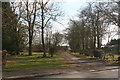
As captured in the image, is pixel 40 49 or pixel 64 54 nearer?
pixel 64 54

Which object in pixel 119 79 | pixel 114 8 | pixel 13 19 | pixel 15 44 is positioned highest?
pixel 114 8

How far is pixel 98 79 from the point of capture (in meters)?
9.27

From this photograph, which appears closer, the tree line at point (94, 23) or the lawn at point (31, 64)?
the lawn at point (31, 64)

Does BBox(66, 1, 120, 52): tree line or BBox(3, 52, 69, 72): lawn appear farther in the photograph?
BBox(66, 1, 120, 52): tree line

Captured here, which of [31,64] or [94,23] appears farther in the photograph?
[94,23]

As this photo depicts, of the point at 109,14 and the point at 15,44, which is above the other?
the point at 109,14

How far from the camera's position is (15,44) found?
110ft

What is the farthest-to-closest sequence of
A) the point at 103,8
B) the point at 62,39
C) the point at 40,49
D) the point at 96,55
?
the point at 62,39, the point at 40,49, the point at 96,55, the point at 103,8

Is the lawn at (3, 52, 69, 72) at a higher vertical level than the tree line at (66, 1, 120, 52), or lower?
lower

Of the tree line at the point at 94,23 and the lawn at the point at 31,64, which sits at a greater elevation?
the tree line at the point at 94,23

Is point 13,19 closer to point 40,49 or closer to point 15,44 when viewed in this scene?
point 15,44

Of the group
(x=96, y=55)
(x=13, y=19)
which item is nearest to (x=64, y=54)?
(x=96, y=55)

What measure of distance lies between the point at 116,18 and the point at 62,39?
118 ft

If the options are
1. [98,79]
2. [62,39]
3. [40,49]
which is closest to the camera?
[98,79]
